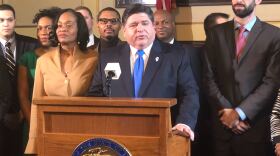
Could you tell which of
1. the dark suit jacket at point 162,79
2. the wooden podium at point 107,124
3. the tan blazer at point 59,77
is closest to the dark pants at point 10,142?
the tan blazer at point 59,77

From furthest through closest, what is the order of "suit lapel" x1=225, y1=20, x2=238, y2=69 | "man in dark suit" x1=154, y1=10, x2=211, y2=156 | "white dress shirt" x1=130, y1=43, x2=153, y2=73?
"man in dark suit" x1=154, y1=10, x2=211, y2=156 < "suit lapel" x1=225, y1=20, x2=238, y2=69 < "white dress shirt" x1=130, y1=43, x2=153, y2=73

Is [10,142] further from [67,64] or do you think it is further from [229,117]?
[229,117]

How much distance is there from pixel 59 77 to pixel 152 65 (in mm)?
687

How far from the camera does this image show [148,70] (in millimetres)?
2293

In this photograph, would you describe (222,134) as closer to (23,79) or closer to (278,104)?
(278,104)

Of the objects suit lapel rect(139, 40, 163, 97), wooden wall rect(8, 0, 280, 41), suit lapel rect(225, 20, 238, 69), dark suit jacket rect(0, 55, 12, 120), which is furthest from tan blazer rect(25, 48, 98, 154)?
wooden wall rect(8, 0, 280, 41)

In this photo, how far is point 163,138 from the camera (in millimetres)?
1748

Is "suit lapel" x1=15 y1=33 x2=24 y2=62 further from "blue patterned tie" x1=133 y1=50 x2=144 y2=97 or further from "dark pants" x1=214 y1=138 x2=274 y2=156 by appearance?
"dark pants" x1=214 y1=138 x2=274 y2=156

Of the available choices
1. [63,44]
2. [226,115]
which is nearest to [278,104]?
[226,115]

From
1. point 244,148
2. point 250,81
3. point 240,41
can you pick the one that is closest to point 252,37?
point 240,41

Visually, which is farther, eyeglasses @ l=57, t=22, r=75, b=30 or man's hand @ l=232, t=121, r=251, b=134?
man's hand @ l=232, t=121, r=251, b=134

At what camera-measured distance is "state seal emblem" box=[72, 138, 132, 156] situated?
5.77 ft

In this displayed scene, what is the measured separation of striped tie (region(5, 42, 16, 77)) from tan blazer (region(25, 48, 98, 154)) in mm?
847

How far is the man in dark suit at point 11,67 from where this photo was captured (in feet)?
11.8
